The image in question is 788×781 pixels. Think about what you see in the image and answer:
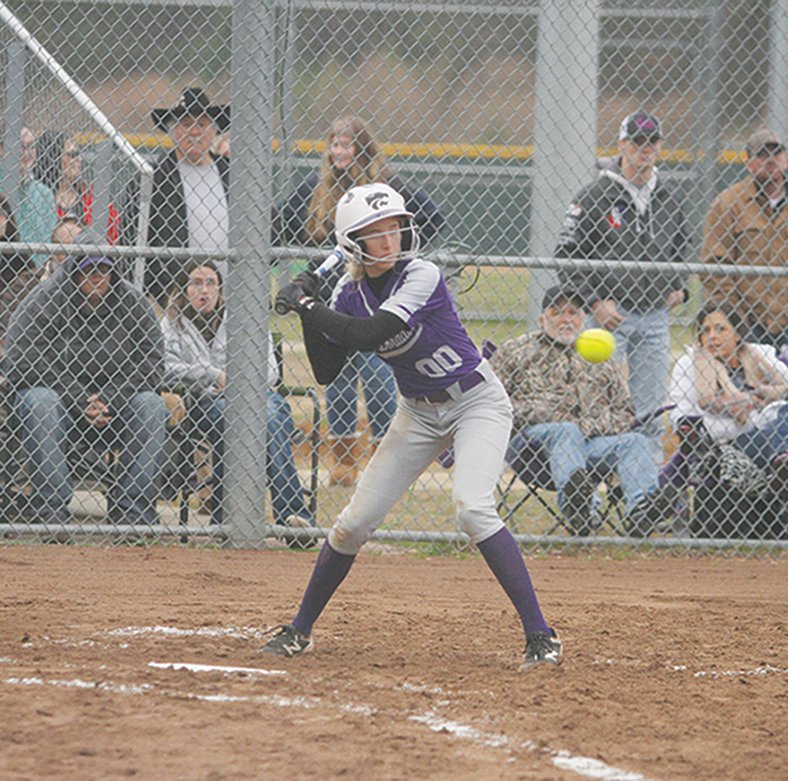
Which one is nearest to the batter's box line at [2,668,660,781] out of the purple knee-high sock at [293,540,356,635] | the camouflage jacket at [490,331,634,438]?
the purple knee-high sock at [293,540,356,635]

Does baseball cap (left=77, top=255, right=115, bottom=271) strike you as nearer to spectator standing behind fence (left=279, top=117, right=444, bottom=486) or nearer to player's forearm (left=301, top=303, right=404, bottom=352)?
spectator standing behind fence (left=279, top=117, right=444, bottom=486)

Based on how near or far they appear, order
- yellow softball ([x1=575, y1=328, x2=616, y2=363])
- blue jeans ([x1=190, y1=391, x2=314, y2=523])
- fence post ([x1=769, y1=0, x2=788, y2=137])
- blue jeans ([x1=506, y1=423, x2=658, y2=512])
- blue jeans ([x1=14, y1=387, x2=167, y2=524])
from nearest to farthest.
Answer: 1. blue jeans ([x1=14, y1=387, x2=167, y2=524])
2. yellow softball ([x1=575, y1=328, x2=616, y2=363])
3. blue jeans ([x1=190, y1=391, x2=314, y2=523])
4. blue jeans ([x1=506, y1=423, x2=658, y2=512])
5. fence post ([x1=769, y1=0, x2=788, y2=137])

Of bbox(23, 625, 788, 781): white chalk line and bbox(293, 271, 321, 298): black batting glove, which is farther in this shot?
bbox(293, 271, 321, 298): black batting glove

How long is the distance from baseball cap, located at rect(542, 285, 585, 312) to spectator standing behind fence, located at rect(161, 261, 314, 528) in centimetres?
141

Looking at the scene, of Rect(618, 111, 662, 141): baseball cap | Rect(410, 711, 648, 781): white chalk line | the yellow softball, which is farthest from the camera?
Rect(618, 111, 662, 141): baseball cap

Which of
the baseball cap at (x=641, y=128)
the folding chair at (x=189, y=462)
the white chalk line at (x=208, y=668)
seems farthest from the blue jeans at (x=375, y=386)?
the white chalk line at (x=208, y=668)

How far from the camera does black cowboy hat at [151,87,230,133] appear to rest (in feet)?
23.3

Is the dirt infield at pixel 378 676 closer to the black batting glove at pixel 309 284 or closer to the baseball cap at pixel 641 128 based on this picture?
the black batting glove at pixel 309 284

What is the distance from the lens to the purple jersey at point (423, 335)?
4723 mm

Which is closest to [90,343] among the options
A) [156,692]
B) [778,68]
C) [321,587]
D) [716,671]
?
[321,587]

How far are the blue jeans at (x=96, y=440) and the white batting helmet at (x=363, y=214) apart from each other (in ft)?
8.02

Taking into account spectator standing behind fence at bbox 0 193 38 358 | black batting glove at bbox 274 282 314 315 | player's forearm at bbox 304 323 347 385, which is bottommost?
spectator standing behind fence at bbox 0 193 38 358

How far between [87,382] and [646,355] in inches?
114

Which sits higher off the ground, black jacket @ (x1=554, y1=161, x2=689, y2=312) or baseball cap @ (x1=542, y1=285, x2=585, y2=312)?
black jacket @ (x1=554, y1=161, x2=689, y2=312)
